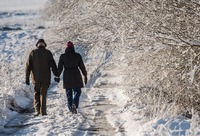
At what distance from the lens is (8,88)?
1412 cm

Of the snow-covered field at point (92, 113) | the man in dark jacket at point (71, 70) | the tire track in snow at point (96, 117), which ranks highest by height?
the man in dark jacket at point (71, 70)

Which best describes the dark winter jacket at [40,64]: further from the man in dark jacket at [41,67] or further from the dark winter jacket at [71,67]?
the dark winter jacket at [71,67]

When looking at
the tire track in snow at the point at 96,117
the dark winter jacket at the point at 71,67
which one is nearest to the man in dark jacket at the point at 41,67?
the dark winter jacket at the point at 71,67

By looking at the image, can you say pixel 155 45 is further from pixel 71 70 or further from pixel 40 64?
pixel 40 64

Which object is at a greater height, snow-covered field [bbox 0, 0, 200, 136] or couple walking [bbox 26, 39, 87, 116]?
couple walking [bbox 26, 39, 87, 116]

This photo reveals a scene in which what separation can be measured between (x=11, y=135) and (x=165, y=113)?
9.76 ft

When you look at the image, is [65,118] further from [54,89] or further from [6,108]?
[54,89]

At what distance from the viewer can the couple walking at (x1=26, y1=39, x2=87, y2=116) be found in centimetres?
1067

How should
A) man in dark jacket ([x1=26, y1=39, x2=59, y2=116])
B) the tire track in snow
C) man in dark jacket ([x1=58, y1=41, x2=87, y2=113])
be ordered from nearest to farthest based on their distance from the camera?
1. the tire track in snow
2. man in dark jacket ([x1=26, y1=39, x2=59, y2=116])
3. man in dark jacket ([x1=58, y1=41, x2=87, y2=113])

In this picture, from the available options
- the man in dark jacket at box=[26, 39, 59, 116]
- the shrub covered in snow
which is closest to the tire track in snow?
the shrub covered in snow

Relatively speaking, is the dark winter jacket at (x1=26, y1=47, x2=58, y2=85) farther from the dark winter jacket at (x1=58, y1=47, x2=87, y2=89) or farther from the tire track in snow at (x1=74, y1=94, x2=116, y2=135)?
the tire track in snow at (x1=74, y1=94, x2=116, y2=135)

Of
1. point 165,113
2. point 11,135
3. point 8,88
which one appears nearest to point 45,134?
point 11,135

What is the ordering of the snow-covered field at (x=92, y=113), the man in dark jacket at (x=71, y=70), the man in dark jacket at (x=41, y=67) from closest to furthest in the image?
the snow-covered field at (x=92, y=113)
the man in dark jacket at (x=41, y=67)
the man in dark jacket at (x=71, y=70)

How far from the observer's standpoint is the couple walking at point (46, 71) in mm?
10672
